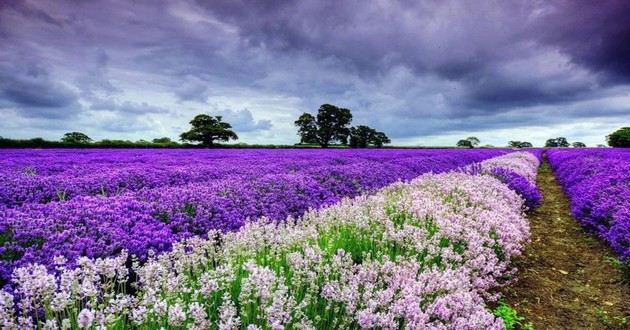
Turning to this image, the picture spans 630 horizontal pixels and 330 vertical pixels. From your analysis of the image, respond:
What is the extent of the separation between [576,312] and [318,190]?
5.24 meters

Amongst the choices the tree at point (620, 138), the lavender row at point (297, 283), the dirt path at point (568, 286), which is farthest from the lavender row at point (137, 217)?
the tree at point (620, 138)

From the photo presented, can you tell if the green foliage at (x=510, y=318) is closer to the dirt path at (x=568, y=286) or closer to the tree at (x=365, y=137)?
the dirt path at (x=568, y=286)

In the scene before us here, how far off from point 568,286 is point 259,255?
4446 mm

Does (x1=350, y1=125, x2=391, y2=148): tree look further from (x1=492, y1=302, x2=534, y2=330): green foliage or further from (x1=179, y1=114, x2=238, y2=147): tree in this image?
(x1=492, y1=302, x2=534, y2=330): green foliage

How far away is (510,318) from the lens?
3.90 meters

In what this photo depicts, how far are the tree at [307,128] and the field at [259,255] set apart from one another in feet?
163

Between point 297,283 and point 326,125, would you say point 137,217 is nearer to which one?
point 297,283

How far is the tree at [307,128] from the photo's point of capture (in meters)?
58.6

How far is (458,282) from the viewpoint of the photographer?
301cm

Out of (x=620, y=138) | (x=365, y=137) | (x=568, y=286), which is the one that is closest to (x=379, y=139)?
(x=365, y=137)

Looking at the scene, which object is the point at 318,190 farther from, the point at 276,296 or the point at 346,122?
the point at 346,122

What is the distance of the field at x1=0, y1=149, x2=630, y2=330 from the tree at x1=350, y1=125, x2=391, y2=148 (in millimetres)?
52615

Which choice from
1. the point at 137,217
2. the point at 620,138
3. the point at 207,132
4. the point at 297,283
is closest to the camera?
the point at 297,283

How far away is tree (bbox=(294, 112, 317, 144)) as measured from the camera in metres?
58.6
